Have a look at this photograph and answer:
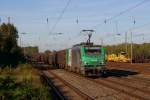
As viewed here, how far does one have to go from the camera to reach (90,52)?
34.9 meters

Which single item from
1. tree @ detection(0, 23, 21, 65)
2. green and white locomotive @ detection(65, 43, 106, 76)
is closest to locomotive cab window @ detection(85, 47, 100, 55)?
green and white locomotive @ detection(65, 43, 106, 76)

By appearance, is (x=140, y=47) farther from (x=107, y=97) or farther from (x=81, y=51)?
(x=107, y=97)

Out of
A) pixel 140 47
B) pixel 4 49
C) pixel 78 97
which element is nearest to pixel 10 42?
pixel 4 49

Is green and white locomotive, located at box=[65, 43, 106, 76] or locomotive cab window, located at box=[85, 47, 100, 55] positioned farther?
locomotive cab window, located at box=[85, 47, 100, 55]

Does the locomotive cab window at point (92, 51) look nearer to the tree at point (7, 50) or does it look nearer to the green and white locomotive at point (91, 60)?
the green and white locomotive at point (91, 60)

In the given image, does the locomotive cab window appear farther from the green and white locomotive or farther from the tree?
the tree

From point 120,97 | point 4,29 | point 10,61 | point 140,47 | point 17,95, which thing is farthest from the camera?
point 140,47

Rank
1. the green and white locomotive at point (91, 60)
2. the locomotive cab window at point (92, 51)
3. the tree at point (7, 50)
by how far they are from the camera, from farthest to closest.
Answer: the tree at point (7, 50) → the locomotive cab window at point (92, 51) → the green and white locomotive at point (91, 60)

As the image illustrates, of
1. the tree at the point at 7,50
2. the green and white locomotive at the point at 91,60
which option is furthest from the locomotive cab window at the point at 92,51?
the tree at the point at 7,50

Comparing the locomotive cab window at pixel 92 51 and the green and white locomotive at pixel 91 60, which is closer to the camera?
the green and white locomotive at pixel 91 60

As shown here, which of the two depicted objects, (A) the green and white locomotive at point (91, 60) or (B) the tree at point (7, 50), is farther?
(B) the tree at point (7, 50)

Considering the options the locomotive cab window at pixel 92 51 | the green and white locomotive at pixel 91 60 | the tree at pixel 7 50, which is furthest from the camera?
the tree at pixel 7 50

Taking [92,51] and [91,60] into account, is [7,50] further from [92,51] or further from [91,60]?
[91,60]

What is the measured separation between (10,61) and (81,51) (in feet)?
79.3
